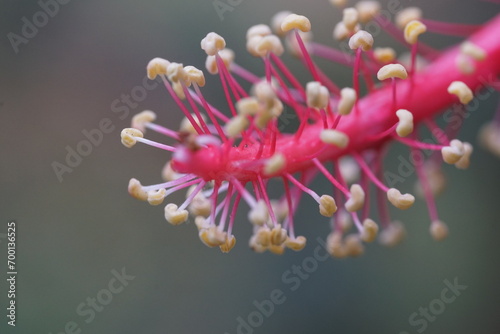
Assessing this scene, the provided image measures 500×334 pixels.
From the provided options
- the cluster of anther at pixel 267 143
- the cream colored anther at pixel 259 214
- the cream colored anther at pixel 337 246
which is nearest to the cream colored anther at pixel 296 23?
the cluster of anther at pixel 267 143

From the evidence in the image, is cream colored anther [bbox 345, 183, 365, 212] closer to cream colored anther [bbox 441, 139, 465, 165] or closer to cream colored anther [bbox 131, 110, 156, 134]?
cream colored anther [bbox 441, 139, 465, 165]

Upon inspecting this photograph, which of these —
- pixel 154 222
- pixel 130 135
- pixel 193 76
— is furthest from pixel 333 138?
pixel 154 222

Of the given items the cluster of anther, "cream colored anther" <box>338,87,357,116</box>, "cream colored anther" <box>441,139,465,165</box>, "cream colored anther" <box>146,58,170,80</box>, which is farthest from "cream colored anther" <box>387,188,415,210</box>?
"cream colored anther" <box>146,58,170,80</box>

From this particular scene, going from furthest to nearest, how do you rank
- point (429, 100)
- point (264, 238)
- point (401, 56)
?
1. point (401, 56)
2. point (429, 100)
3. point (264, 238)

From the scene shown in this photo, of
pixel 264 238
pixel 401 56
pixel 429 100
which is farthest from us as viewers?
pixel 401 56

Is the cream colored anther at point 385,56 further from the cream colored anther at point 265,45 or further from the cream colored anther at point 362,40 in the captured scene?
the cream colored anther at point 265,45

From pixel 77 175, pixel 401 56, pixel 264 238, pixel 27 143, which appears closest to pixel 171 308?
pixel 77 175

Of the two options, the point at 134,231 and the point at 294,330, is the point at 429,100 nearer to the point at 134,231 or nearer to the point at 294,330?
the point at 294,330
